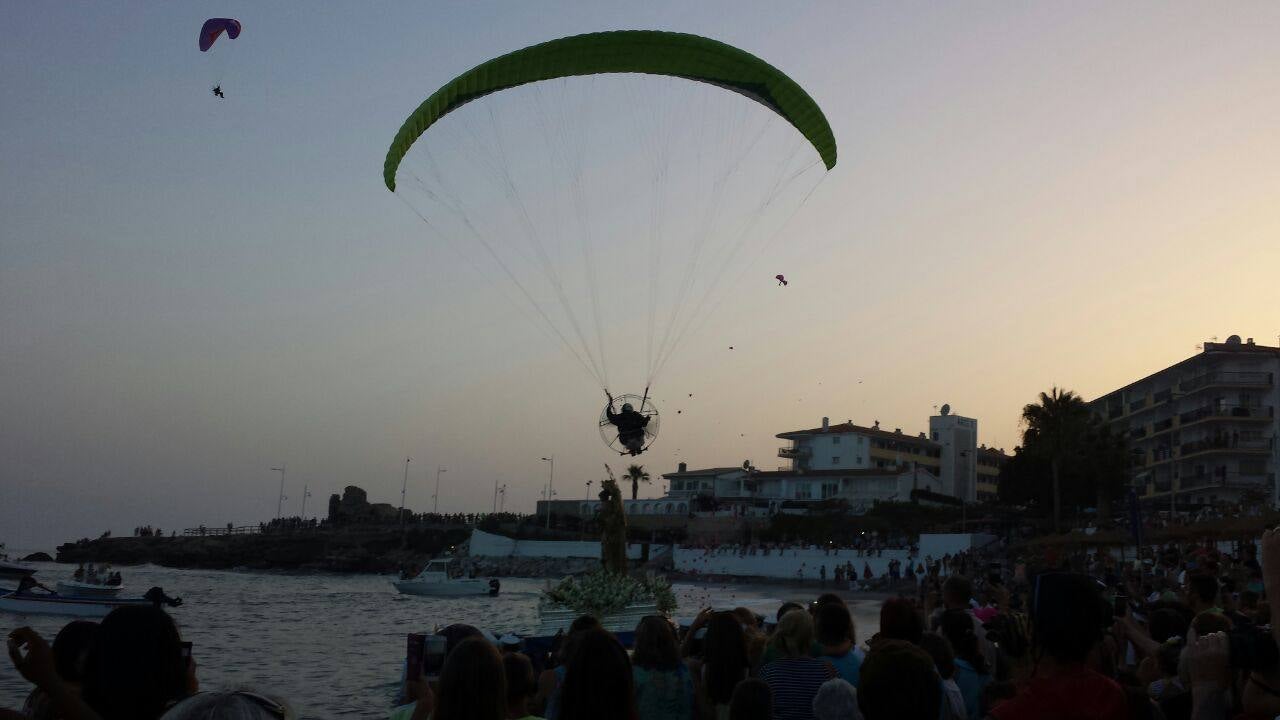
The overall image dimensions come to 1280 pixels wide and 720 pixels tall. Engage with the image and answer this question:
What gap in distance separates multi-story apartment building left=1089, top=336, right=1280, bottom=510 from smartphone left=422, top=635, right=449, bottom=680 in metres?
65.7

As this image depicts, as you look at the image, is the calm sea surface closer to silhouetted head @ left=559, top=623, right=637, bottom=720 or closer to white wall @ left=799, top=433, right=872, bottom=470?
silhouetted head @ left=559, top=623, right=637, bottom=720

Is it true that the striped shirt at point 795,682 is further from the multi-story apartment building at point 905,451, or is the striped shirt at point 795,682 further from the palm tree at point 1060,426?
the multi-story apartment building at point 905,451

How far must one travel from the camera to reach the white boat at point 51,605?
4019cm

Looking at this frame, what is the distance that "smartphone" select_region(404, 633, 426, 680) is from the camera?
511 cm

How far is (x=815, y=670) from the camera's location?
6164mm

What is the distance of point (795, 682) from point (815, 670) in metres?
0.14

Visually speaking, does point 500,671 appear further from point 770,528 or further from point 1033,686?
point 770,528

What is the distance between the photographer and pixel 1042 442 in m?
60.1

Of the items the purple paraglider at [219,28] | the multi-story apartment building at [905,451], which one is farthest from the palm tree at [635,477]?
the purple paraglider at [219,28]

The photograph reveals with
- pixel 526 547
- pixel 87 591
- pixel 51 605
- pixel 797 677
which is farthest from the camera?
pixel 526 547

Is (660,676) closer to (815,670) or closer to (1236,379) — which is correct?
(815,670)

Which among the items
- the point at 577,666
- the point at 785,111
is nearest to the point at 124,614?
the point at 577,666

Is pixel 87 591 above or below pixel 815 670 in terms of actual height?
below

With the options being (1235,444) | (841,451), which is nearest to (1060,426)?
(1235,444)
